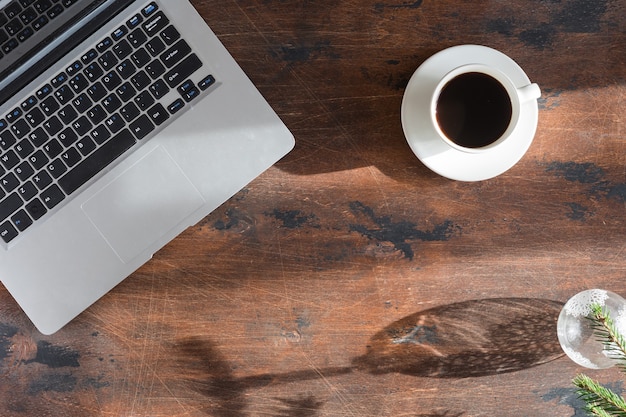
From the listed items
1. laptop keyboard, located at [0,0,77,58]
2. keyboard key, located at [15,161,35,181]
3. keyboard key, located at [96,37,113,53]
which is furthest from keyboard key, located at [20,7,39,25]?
keyboard key, located at [15,161,35,181]

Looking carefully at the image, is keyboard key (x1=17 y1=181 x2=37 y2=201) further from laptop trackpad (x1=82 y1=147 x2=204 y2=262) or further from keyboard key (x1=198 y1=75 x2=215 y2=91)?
keyboard key (x1=198 y1=75 x2=215 y2=91)

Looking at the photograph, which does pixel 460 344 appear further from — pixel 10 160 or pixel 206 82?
pixel 10 160

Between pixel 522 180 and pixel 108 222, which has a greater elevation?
pixel 108 222

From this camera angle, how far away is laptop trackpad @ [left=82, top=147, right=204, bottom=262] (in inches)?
36.0

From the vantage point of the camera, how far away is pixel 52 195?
0.90m

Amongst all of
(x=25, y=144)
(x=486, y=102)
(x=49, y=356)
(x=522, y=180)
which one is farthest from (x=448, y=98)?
(x=49, y=356)

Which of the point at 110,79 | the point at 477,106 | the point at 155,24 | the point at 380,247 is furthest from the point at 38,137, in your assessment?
the point at 477,106

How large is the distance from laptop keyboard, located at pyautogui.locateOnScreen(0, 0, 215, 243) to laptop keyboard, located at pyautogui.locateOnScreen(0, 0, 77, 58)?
1 centimetres

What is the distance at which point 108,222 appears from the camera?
0.92 metres

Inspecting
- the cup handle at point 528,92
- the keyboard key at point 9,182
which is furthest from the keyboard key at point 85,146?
the cup handle at point 528,92

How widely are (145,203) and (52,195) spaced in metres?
0.13

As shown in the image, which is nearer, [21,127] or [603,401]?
[603,401]

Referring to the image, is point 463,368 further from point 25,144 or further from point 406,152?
point 25,144

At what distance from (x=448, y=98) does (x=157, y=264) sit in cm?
51
